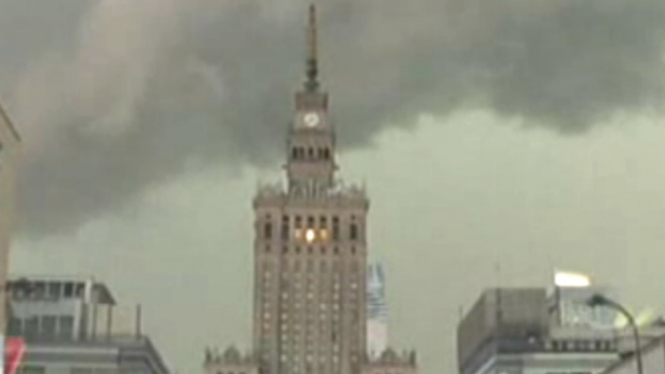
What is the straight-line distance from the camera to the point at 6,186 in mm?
101188

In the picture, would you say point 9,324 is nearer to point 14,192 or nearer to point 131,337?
point 131,337

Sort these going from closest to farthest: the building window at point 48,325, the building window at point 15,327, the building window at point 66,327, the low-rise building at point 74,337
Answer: the low-rise building at point 74,337
the building window at point 15,327
the building window at point 66,327
the building window at point 48,325

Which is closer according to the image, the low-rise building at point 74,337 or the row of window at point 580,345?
the low-rise building at point 74,337

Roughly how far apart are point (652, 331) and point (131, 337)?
6959 cm

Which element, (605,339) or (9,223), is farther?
(605,339)

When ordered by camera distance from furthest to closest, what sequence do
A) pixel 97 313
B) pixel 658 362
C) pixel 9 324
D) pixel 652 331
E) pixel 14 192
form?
pixel 97 313 < pixel 9 324 < pixel 652 331 < pixel 14 192 < pixel 658 362

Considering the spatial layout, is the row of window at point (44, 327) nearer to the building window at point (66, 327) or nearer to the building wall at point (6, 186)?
the building window at point (66, 327)

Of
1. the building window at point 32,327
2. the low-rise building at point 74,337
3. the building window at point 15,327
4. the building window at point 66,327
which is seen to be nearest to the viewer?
the low-rise building at point 74,337

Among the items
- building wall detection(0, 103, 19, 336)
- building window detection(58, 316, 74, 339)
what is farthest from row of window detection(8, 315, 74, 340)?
building wall detection(0, 103, 19, 336)

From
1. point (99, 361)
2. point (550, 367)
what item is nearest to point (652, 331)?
point (550, 367)

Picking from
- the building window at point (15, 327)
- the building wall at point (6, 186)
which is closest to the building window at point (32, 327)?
the building window at point (15, 327)

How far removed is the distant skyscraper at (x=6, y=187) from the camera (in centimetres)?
9931

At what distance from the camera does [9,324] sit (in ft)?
583

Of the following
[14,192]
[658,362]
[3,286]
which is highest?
[14,192]
